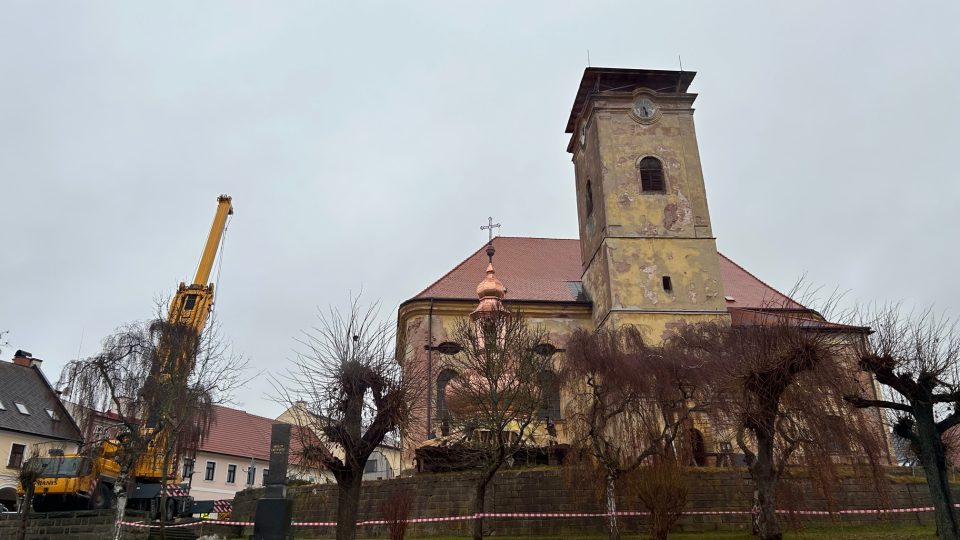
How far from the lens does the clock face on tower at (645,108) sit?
29688 millimetres

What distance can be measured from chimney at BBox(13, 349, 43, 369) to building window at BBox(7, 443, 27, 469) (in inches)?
319

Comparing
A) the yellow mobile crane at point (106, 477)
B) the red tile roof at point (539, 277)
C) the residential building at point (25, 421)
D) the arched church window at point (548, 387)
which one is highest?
the red tile roof at point (539, 277)

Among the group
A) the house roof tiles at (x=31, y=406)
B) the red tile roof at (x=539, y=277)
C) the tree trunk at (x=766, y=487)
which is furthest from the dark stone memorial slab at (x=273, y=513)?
the house roof tiles at (x=31, y=406)

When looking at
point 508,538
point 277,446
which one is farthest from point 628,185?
point 277,446

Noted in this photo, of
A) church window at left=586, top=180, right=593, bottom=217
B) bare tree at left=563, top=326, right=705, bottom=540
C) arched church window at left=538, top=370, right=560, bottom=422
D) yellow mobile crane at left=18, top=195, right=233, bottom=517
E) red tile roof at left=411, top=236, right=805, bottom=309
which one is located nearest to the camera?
bare tree at left=563, top=326, right=705, bottom=540

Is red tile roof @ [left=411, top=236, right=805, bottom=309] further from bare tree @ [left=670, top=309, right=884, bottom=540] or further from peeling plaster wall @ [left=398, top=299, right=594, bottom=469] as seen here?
bare tree @ [left=670, top=309, right=884, bottom=540]

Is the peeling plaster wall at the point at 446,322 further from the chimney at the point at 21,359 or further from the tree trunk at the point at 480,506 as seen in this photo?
the chimney at the point at 21,359

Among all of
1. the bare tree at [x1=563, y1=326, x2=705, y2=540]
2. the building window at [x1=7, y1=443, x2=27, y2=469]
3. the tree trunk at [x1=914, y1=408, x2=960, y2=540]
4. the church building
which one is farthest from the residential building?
the tree trunk at [x1=914, y1=408, x2=960, y2=540]

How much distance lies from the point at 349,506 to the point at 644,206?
17.5 metres

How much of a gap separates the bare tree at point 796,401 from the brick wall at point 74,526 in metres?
15.2

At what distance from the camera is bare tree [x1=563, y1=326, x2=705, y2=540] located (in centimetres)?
1669

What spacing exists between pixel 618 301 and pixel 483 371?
1001cm

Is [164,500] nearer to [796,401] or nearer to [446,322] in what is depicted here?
[446,322]

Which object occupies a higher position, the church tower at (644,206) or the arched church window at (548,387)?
the church tower at (644,206)
